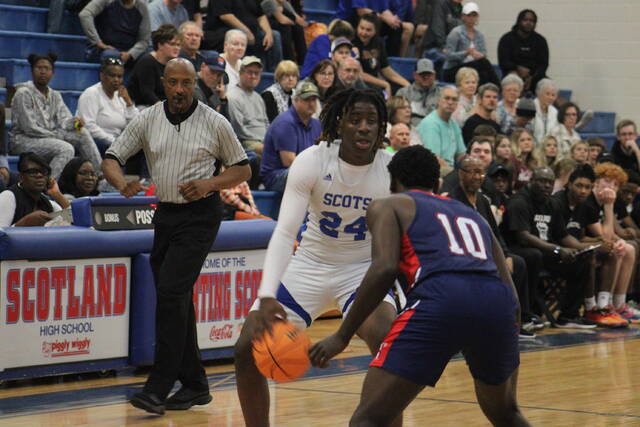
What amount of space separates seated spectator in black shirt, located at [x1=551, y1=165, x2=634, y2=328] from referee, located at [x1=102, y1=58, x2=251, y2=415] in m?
5.39

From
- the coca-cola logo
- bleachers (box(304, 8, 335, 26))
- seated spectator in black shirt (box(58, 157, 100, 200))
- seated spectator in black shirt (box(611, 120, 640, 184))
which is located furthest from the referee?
bleachers (box(304, 8, 335, 26))

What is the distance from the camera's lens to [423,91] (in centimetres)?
1371

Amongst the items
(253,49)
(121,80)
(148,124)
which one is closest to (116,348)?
(148,124)

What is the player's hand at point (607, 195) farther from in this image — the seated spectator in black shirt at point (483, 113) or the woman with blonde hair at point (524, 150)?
the seated spectator in black shirt at point (483, 113)

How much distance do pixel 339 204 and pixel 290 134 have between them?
524cm

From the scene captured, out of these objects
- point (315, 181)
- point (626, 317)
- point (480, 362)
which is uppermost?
point (315, 181)

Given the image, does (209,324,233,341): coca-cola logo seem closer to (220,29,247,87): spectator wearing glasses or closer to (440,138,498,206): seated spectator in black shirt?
(440,138,498,206): seated spectator in black shirt

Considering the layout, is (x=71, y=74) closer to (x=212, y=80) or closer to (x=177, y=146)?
(x=212, y=80)

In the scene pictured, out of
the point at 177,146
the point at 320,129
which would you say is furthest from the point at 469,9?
the point at 177,146

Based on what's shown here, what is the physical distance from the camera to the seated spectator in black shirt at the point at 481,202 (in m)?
9.37

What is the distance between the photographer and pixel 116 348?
7727 millimetres

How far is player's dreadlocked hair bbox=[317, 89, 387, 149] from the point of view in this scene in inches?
207

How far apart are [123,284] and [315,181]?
2.82 metres

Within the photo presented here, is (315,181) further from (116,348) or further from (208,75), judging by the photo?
(208,75)
